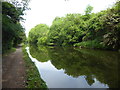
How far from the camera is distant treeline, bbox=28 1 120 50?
19806 mm

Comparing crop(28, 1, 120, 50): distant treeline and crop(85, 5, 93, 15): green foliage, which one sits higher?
crop(85, 5, 93, 15): green foliage

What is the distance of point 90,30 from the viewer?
30.1 metres

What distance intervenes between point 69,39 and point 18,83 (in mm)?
36794

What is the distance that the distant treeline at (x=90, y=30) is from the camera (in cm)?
1981

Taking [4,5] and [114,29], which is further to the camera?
[114,29]

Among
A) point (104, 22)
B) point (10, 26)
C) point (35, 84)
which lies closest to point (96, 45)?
point (104, 22)

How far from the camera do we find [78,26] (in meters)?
38.9

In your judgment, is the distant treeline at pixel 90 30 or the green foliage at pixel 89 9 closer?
the distant treeline at pixel 90 30

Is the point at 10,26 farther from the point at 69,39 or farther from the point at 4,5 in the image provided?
the point at 69,39

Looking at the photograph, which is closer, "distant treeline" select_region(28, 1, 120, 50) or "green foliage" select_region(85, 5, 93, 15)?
"distant treeline" select_region(28, 1, 120, 50)

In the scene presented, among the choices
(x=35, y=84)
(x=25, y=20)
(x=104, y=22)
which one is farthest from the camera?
(x=104, y=22)

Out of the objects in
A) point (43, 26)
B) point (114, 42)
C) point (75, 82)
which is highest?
point (43, 26)

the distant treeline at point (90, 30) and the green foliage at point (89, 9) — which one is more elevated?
the green foliage at point (89, 9)

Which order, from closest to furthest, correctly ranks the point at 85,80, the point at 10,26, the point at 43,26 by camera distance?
the point at 85,80 → the point at 10,26 → the point at 43,26
